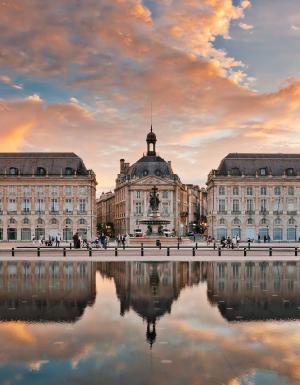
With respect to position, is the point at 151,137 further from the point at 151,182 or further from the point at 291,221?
the point at 291,221

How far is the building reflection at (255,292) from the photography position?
17.4m

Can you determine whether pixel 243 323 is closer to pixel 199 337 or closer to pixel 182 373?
pixel 199 337

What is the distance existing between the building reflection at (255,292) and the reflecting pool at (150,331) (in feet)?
0.14

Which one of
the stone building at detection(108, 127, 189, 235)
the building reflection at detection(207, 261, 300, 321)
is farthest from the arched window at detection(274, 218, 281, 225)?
the building reflection at detection(207, 261, 300, 321)

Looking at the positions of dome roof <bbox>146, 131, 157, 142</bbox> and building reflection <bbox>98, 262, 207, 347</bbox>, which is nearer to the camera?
building reflection <bbox>98, 262, 207, 347</bbox>

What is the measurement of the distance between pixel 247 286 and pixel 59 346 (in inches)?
512

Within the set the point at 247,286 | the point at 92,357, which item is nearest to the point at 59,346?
the point at 92,357

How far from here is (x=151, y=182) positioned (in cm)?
13300

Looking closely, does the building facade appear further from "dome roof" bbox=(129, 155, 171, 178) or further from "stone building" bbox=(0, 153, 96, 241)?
"stone building" bbox=(0, 153, 96, 241)

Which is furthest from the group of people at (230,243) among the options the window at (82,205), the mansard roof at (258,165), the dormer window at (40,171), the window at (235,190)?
the dormer window at (40,171)

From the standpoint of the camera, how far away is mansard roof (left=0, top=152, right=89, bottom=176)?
11900 centimetres

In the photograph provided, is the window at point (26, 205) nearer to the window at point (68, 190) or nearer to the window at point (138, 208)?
the window at point (68, 190)

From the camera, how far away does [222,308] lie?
1844cm

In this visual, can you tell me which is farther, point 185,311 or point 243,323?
point 185,311
